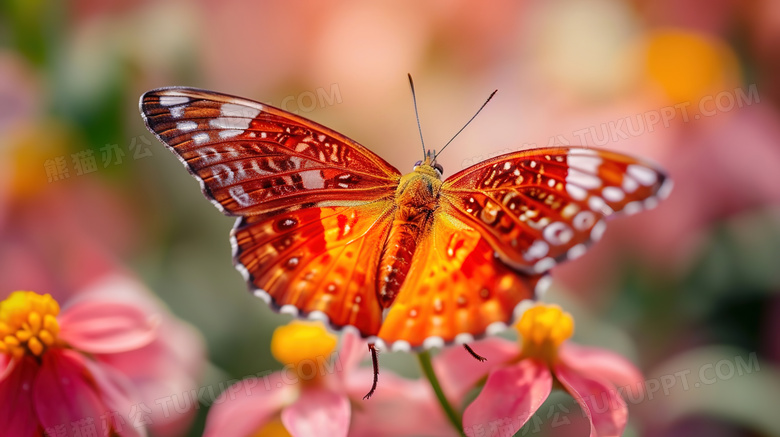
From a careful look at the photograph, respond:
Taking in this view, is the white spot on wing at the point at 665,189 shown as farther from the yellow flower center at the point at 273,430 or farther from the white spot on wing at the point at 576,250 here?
the yellow flower center at the point at 273,430

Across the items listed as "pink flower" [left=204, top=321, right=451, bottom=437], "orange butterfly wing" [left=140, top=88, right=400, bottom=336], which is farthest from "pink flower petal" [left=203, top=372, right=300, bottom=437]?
"orange butterfly wing" [left=140, top=88, right=400, bottom=336]

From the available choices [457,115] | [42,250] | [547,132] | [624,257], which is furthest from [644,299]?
[42,250]

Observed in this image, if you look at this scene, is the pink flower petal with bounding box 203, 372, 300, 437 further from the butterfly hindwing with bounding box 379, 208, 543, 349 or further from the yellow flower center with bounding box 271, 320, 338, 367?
the butterfly hindwing with bounding box 379, 208, 543, 349

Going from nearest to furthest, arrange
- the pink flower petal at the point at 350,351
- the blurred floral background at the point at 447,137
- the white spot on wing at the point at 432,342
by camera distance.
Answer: the white spot on wing at the point at 432,342 → the pink flower petal at the point at 350,351 → the blurred floral background at the point at 447,137

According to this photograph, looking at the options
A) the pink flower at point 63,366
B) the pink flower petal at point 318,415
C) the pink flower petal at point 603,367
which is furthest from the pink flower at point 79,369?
the pink flower petal at point 603,367

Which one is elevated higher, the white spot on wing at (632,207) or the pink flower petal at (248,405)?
the white spot on wing at (632,207)

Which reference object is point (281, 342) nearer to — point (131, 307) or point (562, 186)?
point (131, 307)

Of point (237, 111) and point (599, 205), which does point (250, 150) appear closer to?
point (237, 111)
